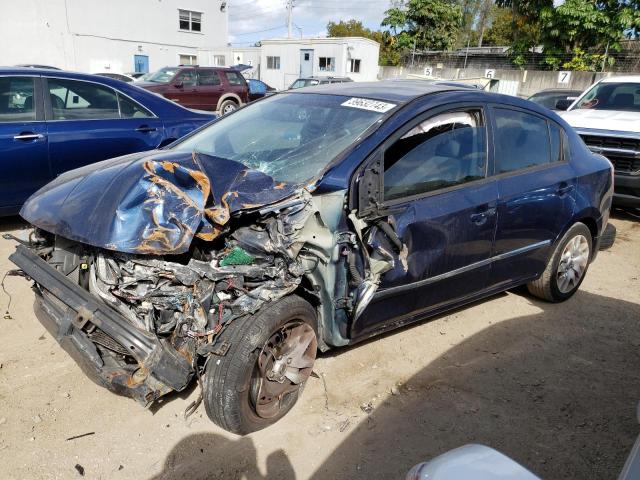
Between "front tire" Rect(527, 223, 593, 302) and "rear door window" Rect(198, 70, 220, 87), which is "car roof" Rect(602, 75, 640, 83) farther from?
"rear door window" Rect(198, 70, 220, 87)

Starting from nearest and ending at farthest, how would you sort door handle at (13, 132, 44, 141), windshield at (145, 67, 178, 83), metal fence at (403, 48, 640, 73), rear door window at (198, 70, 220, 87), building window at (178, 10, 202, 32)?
door handle at (13, 132, 44, 141)
windshield at (145, 67, 178, 83)
rear door window at (198, 70, 220, 87)
metal fence at (403, 48, 640, 73)
building window at (178, 10, 202, 32)

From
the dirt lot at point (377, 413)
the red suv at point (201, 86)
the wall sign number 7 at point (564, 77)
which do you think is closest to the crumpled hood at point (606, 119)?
the dirt lot at point (377, 413)

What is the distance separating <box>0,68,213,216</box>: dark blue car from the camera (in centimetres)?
512

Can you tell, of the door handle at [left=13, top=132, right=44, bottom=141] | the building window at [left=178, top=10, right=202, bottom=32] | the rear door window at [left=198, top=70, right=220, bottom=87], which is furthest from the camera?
the building window at [left=178, top=10, right=202, bottom=32]

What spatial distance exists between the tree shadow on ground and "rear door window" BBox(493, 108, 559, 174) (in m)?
1.30

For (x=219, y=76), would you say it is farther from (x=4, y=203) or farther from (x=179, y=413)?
(x=179, y=413)

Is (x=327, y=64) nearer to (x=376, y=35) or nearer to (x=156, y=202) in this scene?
(x=376, y=35)

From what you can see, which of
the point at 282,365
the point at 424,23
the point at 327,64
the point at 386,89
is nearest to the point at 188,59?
the point at 327,64

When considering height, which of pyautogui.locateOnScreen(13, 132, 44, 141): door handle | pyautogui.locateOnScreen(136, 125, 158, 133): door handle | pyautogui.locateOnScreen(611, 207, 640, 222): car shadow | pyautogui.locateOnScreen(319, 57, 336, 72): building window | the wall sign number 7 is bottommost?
pyautogui.locateOnScreen(611, 207, 640, 222): car shadow

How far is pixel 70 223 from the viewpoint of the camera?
8.97ft

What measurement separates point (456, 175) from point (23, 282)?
3.56 m

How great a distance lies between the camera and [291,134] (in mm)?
3492

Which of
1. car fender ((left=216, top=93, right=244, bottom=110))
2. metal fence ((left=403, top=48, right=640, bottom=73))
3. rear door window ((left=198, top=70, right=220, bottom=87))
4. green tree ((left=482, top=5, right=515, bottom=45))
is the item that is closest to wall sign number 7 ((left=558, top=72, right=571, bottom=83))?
metal fence ((left=403, top=48, right=640, bottom=73))

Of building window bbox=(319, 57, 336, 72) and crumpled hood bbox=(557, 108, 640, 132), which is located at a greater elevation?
building window bbox=(319, 57, 336, 72)
